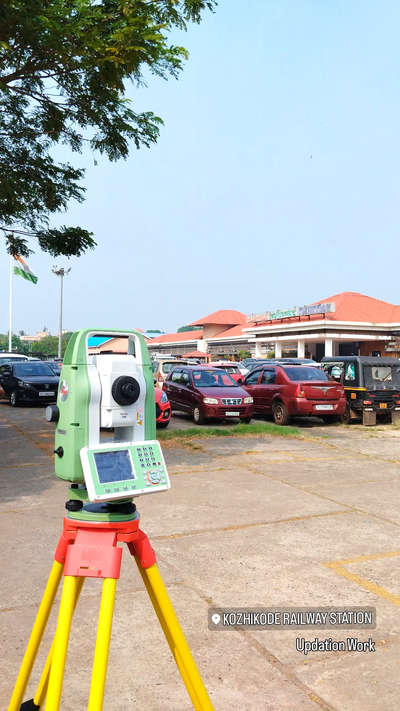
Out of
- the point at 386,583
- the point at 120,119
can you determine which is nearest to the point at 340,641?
the point at 386,583

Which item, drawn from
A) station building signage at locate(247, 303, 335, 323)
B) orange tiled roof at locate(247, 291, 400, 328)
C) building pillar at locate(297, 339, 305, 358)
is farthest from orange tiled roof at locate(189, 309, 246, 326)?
building pillar at locate(297, 339, 305, 358)

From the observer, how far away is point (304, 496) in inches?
274

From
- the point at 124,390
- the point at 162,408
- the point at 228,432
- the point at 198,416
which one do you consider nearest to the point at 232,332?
the point at 198,416

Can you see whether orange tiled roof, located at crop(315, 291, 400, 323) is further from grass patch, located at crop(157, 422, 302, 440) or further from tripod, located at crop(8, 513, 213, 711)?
tripod, located at crop(8, 513, 213, 711)

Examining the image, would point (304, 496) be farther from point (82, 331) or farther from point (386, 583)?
point (82, 331)

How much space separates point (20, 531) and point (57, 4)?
7.07 metres

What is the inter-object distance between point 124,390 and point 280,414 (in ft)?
42.5

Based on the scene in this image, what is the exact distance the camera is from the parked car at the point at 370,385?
14.8 meters

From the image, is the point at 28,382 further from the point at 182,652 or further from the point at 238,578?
the point at 182,652

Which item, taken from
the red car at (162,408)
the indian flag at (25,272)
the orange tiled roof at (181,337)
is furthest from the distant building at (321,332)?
the red car at (162,408)

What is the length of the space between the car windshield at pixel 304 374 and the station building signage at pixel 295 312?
3379 cm

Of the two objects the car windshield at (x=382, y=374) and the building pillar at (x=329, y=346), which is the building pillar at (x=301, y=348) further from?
the car windshield at (x=382, y=374)

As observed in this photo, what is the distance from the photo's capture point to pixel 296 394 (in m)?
14.3

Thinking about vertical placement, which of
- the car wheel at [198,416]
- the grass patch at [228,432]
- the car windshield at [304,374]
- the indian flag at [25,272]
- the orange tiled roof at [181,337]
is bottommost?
the grass patch at [228,432]
